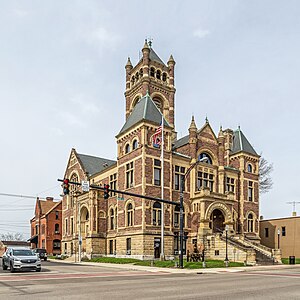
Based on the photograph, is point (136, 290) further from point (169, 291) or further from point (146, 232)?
point (146, 232)

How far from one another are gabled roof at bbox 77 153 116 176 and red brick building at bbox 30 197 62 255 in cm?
1798

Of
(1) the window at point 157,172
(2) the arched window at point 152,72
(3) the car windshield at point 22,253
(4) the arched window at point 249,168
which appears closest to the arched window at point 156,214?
(1) the window at point 157,172

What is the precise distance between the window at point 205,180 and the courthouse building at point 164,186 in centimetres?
12

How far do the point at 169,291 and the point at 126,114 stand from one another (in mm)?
47031

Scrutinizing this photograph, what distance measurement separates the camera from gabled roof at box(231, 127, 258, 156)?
54575 mm

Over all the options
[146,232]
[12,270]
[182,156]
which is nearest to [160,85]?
[182,156]

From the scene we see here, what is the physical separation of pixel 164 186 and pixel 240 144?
599 inches

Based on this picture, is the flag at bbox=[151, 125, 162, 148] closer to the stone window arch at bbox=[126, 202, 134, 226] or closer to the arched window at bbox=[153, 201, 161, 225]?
the arched window at bbox=[153, 201, 161, 225]

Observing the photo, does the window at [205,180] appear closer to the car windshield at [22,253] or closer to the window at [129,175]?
the window at [129,175]

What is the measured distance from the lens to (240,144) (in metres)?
54.7

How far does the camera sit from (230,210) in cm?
4856

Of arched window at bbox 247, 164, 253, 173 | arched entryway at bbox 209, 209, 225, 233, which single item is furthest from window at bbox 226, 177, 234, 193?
arched entryway at bbox 209, 209, 225, 233

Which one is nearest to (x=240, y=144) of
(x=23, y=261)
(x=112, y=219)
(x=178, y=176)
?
(x=178, y=176)

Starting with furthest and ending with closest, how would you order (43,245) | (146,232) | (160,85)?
(43,245)
(160,85)
(146,232)
